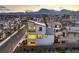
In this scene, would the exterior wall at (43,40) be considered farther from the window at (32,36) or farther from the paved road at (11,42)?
the paved road at (11,42)

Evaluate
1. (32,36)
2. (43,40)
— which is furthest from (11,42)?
(43,40)

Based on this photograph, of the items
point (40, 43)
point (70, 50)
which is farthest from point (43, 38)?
point (70, 50)

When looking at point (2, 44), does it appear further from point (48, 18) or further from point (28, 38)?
point (48, 18)

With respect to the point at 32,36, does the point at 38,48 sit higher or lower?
lower

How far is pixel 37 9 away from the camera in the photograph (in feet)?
12.3

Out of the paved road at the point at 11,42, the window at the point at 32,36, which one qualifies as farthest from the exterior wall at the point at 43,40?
the paved road at the point at 11,42

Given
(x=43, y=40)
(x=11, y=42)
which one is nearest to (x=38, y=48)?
(x=43, y=40)

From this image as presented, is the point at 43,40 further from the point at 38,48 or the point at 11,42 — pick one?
A: the point at 11,42

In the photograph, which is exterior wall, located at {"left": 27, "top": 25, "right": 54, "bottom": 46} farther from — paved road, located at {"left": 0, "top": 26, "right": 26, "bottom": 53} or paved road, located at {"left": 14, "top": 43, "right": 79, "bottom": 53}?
paved road, located at {"left": 0, "top": 26, "right": 26, "bottom": 53}

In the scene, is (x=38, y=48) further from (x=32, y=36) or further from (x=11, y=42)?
(x=11, y=42)

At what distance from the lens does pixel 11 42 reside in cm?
375
